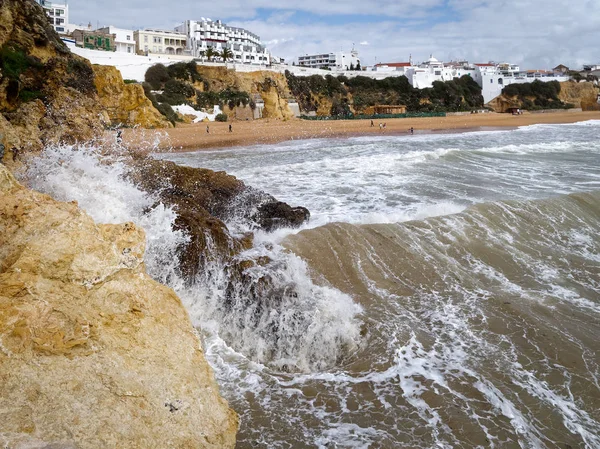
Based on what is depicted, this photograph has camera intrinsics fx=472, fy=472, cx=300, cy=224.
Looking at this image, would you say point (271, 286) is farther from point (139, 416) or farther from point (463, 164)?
point (463, 164)

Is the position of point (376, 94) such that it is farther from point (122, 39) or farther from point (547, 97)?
point (122, 39)

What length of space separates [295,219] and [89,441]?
5971 millimetres

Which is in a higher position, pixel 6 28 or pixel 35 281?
pixel 6 28

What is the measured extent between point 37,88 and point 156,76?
33795 millimetres

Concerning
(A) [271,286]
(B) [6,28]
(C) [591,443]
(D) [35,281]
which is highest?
(B) [6,28]

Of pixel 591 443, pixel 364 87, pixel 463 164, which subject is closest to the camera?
pixel 591 443

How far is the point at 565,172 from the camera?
1480cm

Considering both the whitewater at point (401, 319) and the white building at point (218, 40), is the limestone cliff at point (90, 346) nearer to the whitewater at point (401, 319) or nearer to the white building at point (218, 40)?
the whitewater at point (401, 319)

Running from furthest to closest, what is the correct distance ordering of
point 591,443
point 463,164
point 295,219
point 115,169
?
point 463,164, point 295,219, point 115,169, point 591,443

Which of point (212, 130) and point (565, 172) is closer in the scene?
point (565, 172)

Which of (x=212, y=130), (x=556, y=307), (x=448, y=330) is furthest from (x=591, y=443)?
(x=212, y=130)

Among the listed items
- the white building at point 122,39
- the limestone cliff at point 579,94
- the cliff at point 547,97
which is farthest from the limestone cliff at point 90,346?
the limestone cliff at point 579,94

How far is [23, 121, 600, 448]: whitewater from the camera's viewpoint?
148 inches

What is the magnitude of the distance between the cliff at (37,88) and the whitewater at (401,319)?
1.41m
